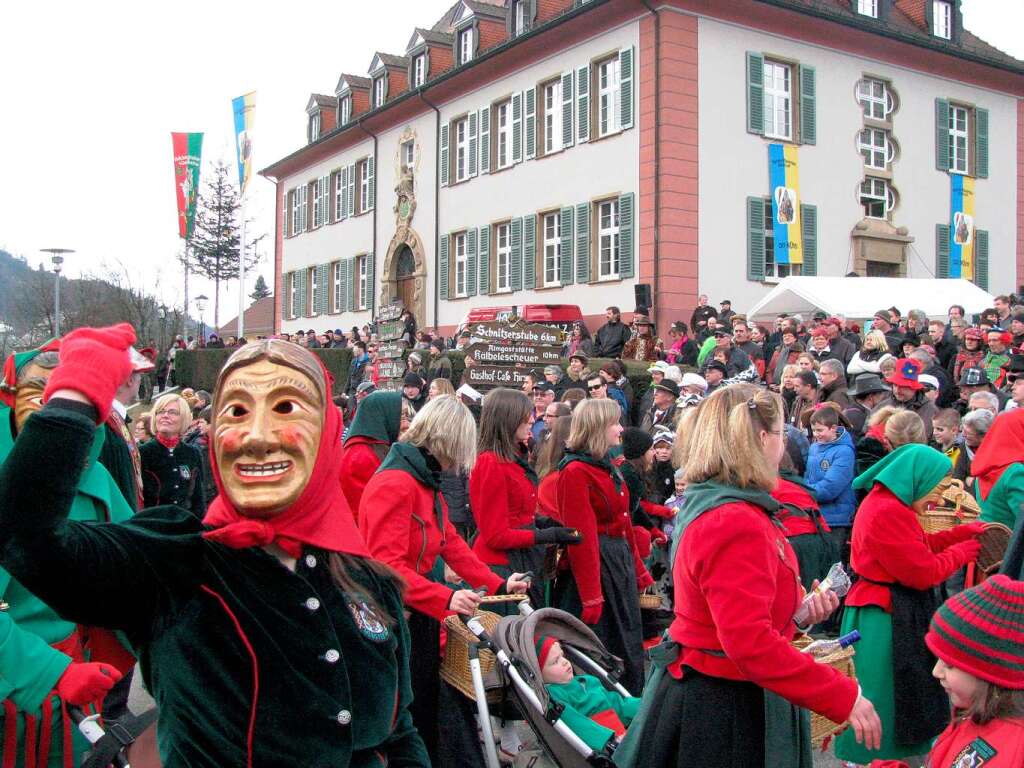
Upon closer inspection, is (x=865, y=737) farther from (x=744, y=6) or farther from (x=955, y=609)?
(x=744, y=6)

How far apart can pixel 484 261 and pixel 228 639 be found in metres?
26.4

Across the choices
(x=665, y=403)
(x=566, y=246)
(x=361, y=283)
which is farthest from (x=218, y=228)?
(x=665, y=403)

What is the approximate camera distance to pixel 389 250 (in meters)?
33.4

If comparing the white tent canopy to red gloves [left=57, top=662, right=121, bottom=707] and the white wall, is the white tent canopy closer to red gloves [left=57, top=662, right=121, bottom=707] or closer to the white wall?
the white wall

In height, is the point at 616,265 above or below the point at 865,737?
above

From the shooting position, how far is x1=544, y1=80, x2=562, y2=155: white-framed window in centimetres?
2533

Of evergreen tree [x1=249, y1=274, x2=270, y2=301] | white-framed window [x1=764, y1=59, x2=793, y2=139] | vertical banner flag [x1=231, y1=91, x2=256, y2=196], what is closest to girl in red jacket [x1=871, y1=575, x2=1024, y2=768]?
white-framed window [x1=764, y1=59, x2=793, y2=139]

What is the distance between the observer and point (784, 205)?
2272cm

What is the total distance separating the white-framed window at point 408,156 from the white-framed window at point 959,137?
15462 millimetres

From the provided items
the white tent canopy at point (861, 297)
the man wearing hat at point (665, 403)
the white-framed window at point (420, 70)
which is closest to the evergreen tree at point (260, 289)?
the white-framed window at point (420, 70)

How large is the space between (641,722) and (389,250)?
30838 millimetres

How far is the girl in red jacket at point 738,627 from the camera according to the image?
2.96 m

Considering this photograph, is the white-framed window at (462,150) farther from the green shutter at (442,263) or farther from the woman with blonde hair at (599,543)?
the woman with blonde hair at (599,543)

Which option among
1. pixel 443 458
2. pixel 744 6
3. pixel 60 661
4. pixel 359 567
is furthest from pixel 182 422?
pixel 744 6
